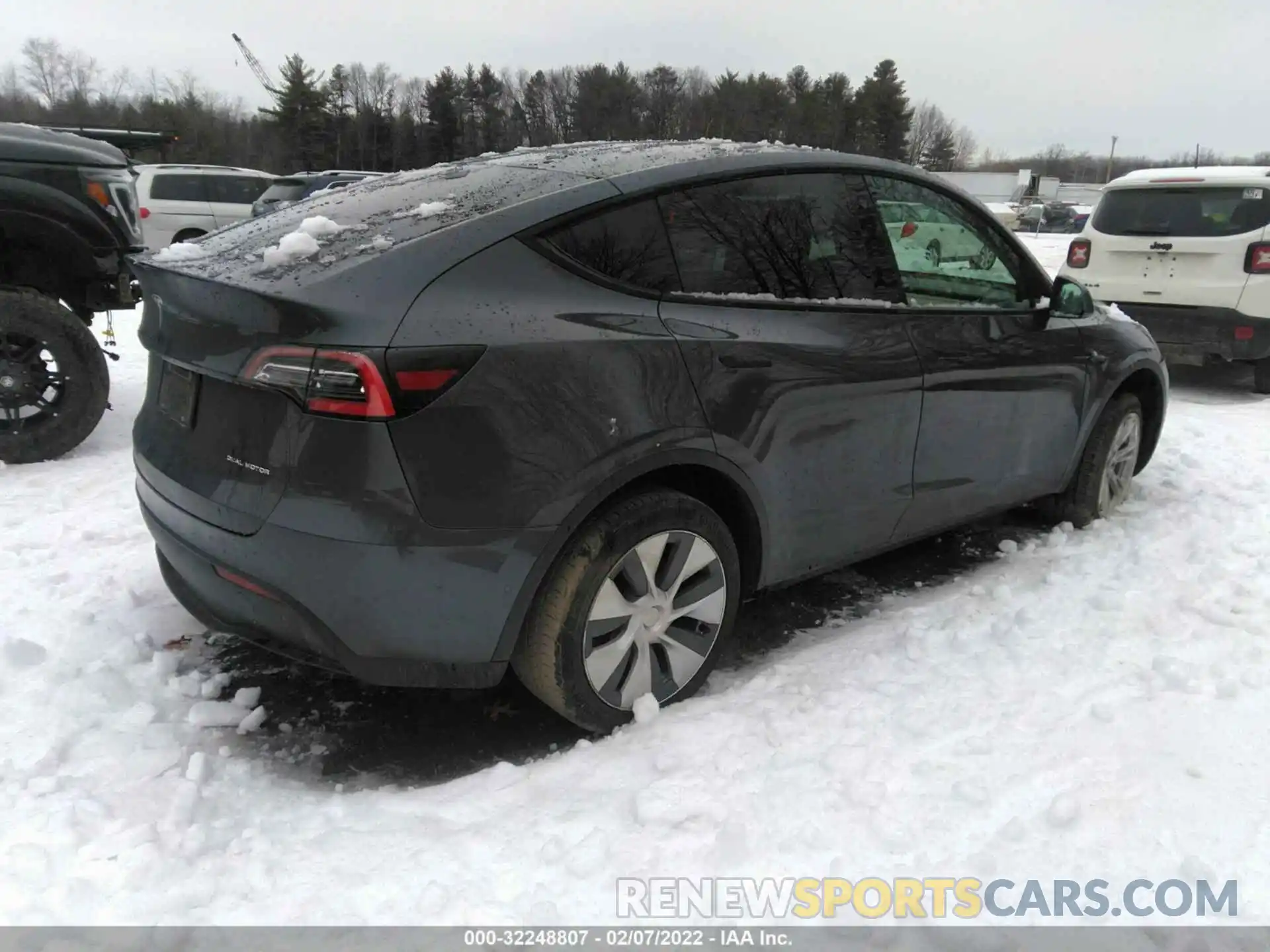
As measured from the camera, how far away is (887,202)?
3305mm

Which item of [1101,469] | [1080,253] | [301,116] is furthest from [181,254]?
[301,116]

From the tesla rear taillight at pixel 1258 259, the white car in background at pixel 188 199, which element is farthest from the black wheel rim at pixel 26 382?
the white car in background at pixel 188 199

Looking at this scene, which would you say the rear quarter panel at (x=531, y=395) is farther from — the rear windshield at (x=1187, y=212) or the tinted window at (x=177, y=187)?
the tinted window at (x=177, y=187)

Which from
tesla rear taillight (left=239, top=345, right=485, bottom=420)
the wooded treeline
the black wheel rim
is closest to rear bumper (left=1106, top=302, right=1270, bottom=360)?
tesla rear taillight (left=239, top=345, right=485, bottom=420)

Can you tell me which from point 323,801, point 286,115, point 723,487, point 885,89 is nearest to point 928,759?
point 723,487

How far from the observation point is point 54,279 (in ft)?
17.0

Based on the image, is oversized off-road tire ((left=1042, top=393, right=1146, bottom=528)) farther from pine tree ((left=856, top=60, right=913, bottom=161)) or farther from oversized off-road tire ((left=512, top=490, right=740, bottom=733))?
pine tree ((left=856, top=60, right=913, bottom=161))

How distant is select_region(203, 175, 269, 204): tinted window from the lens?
660 inches

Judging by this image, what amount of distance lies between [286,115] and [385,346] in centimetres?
6913

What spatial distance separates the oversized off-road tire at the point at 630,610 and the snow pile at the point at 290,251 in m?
1.04

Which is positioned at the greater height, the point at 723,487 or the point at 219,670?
the point at 723,487

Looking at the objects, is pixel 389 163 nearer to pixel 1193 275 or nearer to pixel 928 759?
pixel 1193 275

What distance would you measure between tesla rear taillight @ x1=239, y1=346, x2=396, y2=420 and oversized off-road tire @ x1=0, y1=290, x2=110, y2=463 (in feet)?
11.4

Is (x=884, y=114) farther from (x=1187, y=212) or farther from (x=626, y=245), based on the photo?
(x=626, y=245)
